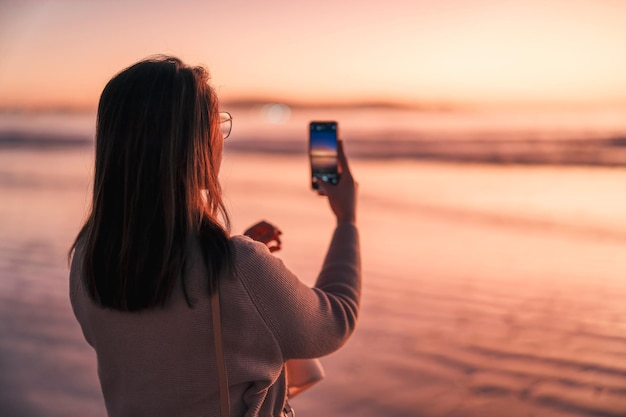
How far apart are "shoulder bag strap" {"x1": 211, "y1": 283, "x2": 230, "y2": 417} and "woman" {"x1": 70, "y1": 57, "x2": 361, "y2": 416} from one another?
0.04ft

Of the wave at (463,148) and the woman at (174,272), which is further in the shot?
the wave at (463,148)

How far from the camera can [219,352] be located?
4.53 feet

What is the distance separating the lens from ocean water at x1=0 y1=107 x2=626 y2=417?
10.4ft

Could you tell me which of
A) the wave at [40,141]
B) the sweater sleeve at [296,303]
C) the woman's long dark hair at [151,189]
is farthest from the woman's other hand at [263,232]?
the wave at [40,141]

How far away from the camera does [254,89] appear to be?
1045cm

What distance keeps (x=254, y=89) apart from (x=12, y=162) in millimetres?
3644

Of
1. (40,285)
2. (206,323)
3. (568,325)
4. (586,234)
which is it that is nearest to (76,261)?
(206,323)

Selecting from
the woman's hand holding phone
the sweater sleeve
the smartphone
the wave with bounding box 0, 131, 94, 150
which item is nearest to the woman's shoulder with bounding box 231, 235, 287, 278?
the sweater sleeve

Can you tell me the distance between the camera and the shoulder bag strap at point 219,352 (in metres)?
1.35

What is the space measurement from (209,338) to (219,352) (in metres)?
0.03

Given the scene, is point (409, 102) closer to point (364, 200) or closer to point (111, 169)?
point (364, 200)

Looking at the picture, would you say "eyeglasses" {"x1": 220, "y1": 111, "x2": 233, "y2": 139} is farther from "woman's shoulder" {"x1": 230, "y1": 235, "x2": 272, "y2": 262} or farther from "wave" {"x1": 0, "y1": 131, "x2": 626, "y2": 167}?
"wave" {"x1": 0, "y1": 131, "x2": 626, "y2": 167}

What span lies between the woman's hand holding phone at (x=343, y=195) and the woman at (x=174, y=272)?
1.23ft

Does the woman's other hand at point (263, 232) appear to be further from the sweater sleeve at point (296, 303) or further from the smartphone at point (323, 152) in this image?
the smartphone at point (323, 152)
